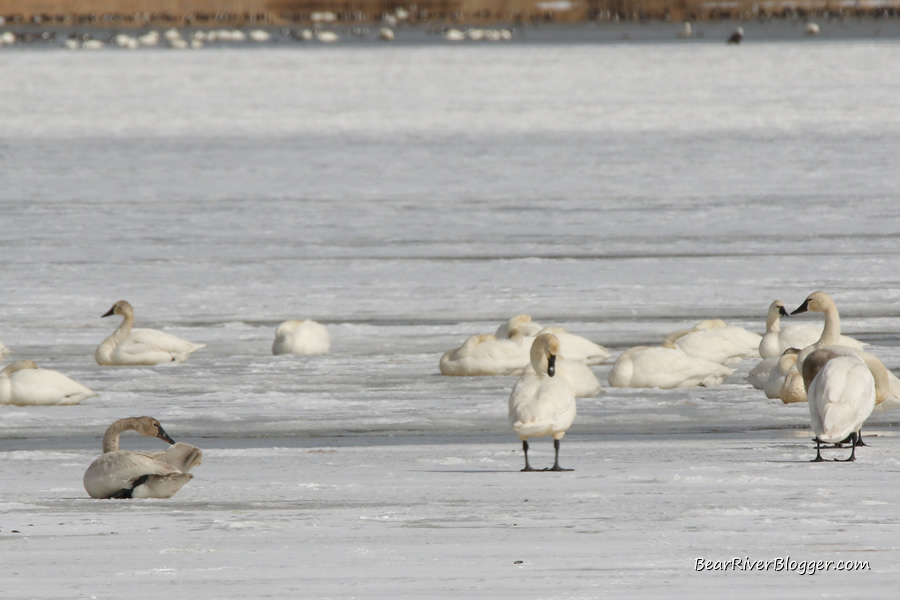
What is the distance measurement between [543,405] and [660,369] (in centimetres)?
171

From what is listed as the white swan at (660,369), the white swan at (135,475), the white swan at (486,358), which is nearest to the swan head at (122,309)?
the white swan at (486,358)

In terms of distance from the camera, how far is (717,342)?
7320 millimetres

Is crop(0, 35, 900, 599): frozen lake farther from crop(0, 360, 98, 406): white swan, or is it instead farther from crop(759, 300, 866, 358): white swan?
crop(759, 300, 866, 358): white swan

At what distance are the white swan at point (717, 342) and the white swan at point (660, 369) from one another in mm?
140

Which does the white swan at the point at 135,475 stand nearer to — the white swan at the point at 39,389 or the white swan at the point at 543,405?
the white swan at the point at 543,405

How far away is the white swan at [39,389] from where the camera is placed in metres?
6.67

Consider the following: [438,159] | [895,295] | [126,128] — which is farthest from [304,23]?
[895,295]

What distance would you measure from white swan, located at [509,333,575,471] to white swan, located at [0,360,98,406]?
2.20 m

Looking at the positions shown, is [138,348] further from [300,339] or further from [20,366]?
[20,366]

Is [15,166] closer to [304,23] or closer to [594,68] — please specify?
[594,68]

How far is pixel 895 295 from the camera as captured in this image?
9.52 m

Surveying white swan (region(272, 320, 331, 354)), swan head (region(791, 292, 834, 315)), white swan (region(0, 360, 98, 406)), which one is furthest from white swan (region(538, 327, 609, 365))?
white swan (region(0, 360, 98, 406))

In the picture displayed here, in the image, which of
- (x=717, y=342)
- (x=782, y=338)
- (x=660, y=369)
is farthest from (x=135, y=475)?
(x=782, y=338)

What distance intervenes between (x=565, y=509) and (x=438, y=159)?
1398 centimetres
